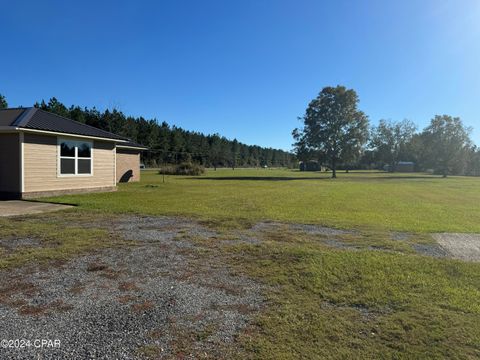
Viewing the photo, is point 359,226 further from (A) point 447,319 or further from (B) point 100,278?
(B) point 100,278

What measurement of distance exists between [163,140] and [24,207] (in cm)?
5947

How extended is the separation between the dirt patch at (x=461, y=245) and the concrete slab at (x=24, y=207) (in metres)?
11.1

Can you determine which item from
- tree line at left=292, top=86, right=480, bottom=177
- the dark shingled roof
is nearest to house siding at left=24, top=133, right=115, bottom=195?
the dark shingled roof

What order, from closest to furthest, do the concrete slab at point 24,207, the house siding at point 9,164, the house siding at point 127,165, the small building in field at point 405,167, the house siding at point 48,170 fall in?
the concrete slab at point 24,207, the house siding at point 9,164, the house siding at point 48,170, the house siding at point 127,165, the small building in field at point 405,167

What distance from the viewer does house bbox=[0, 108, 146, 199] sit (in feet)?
42.6

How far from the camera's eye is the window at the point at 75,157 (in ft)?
48.6

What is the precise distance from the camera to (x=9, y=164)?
13.1m

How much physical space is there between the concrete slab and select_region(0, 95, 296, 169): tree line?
39.4 meters

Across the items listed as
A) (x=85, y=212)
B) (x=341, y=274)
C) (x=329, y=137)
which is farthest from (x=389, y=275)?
(x=329, y=137)

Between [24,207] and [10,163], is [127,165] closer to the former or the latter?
[10,163]

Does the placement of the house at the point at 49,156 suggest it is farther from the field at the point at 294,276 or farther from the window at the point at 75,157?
the field at the point at 294,276

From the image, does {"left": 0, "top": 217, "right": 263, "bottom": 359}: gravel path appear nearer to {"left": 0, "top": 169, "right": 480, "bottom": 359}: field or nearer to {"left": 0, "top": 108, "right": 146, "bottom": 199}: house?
{"left": 0, "top": 169, "right": 480, "bottom": 359}: field

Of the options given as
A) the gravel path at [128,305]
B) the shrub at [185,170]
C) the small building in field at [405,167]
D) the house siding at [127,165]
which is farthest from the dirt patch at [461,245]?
the small building in field at [405,167]

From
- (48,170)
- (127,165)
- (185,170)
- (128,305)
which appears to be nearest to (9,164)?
(48,170)
